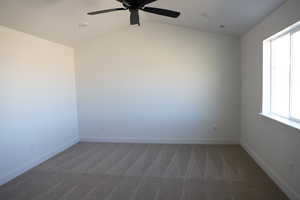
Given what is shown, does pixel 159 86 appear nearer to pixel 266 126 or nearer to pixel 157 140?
pixel 157 140

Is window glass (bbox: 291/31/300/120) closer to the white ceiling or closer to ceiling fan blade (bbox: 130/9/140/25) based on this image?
the white ceiling

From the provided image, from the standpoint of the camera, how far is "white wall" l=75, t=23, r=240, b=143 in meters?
4.72

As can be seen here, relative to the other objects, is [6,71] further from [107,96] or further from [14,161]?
[107,96]

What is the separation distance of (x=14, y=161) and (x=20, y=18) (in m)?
2.19

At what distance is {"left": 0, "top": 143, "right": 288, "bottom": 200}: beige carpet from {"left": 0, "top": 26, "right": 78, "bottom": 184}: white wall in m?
0.33

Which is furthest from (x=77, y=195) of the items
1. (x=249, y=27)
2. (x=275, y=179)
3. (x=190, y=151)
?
(x=249, y=27)

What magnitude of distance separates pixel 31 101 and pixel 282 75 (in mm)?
4083

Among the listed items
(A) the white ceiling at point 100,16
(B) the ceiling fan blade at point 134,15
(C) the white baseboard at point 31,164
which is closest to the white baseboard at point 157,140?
(C) the white baseboard at point 31,164

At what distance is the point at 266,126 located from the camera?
323 centimetres

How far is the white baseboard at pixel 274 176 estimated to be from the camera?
2467 mm

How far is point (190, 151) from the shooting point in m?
4.38

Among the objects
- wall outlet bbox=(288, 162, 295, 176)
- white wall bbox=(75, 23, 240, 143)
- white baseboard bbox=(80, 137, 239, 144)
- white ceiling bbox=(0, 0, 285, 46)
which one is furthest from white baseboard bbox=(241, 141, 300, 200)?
white ceiling bbox=(0, 0, 285, 46)

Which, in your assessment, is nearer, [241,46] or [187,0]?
[187,0]

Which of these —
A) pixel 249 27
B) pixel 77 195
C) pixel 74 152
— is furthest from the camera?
pixel 74 152
